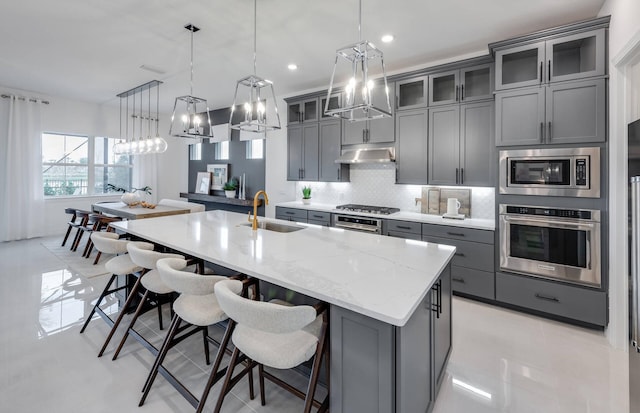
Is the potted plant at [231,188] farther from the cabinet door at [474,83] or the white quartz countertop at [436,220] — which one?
the cabinet door at [474,83]

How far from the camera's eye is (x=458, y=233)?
352 centimetres

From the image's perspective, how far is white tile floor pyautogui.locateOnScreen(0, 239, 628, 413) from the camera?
1.93 m

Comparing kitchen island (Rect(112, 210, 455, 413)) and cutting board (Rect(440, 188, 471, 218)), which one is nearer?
kitchen island (Rect(112, 210, 455, 413))

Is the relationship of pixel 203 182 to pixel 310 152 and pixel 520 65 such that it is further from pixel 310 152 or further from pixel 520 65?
pixel 520 65

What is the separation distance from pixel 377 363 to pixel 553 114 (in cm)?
302

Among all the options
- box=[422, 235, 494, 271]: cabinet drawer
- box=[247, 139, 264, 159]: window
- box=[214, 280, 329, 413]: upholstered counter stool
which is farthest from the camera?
box=[247, 139, 264, 159]: window

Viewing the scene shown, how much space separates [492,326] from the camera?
2.96m

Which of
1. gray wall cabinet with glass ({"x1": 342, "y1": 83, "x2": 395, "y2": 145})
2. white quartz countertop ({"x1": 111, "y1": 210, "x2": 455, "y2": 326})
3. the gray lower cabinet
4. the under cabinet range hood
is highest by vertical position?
gray wall cabinet with glass ({"x1": 342, "y1": 83, "x2": 395, "y2": 145})

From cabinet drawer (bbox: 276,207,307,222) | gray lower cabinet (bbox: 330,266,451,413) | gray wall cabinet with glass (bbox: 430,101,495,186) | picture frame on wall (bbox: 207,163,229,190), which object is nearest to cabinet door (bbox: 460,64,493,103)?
gray wall cabinet with glass (bbox: 430,101,495,186)

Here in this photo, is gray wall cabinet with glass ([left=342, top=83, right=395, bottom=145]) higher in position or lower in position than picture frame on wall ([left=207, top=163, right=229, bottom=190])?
higher

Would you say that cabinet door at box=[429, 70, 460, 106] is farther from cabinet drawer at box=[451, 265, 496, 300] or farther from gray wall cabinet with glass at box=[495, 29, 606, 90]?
cabinet drawer at box=[451, 265, 496, 300]

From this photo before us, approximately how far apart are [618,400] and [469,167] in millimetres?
2413

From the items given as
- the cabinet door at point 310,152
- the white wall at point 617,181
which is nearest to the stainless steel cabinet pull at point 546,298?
the white wall at point 617,181

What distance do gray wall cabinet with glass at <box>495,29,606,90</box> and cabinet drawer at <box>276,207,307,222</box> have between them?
3.09m
